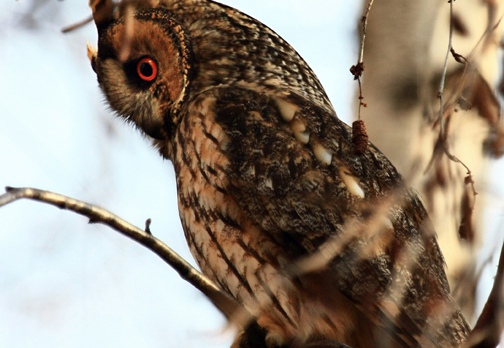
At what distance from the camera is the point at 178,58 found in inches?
114

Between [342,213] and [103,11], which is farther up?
[103,11]

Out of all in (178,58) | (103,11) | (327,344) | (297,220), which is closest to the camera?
(327,344)

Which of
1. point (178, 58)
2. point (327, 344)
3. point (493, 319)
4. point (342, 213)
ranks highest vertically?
point (178, 58)

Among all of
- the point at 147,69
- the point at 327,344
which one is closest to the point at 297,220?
the point at 327,344

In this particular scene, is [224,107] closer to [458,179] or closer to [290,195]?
[290,195]

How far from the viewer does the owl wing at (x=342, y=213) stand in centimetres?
226

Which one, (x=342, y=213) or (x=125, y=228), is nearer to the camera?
(x=125, y=228)

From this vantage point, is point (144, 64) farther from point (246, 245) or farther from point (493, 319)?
point (493, 319)

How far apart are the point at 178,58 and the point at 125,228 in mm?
1350

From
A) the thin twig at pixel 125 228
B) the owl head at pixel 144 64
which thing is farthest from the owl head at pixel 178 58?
the thin twig at pixel 125 228

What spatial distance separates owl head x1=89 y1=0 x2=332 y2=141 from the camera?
2.82 m

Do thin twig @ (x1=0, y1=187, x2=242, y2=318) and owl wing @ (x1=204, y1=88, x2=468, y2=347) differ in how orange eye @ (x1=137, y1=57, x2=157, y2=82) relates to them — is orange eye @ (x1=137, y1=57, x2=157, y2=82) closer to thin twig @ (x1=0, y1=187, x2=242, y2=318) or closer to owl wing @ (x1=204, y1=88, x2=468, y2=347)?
owl wing @ (x1=204, y1=88, x2=468, y2=347)

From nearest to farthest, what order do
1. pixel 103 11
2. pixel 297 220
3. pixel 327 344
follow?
pixel 327 344, pixel 297 220, pixel 103 11

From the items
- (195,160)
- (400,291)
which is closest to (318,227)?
(400,291)
